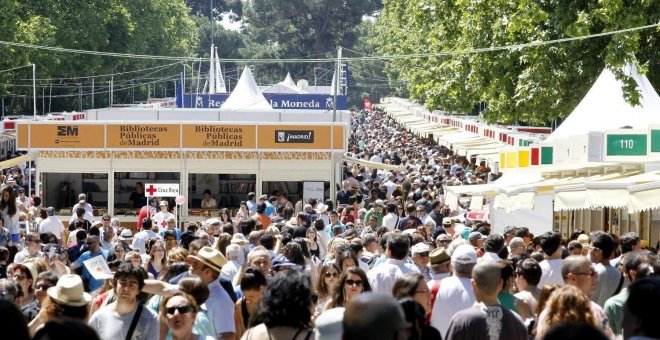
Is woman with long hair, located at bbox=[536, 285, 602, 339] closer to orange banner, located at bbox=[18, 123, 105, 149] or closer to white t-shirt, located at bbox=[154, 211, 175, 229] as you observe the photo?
white t-shirt, located at bbox=[154, 211, 175, 229]

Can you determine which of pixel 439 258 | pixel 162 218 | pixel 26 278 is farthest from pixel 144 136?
pixel 439 258

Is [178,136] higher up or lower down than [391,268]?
higher up

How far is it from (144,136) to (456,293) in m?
22.0

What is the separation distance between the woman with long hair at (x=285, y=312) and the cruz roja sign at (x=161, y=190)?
19.7 meters

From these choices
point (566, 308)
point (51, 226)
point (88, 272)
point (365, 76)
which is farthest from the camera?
point (365, 76)

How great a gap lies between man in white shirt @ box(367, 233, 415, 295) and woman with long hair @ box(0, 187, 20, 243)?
30.2ft

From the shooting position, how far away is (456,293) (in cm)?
966

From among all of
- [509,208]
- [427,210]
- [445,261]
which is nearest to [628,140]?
[509,208]

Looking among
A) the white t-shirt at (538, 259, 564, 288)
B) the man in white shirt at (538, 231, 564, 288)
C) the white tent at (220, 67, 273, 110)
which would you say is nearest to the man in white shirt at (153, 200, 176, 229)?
the man in white shirt at (538, 231, 564, 288)

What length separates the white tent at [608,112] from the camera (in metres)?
23.2

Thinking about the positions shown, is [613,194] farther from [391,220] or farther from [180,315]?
[180,315]

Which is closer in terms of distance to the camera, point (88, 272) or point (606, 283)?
point (606, 283)

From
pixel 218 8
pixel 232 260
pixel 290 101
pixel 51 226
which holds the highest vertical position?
pixel 218 8

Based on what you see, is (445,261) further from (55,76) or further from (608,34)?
(55,76)
